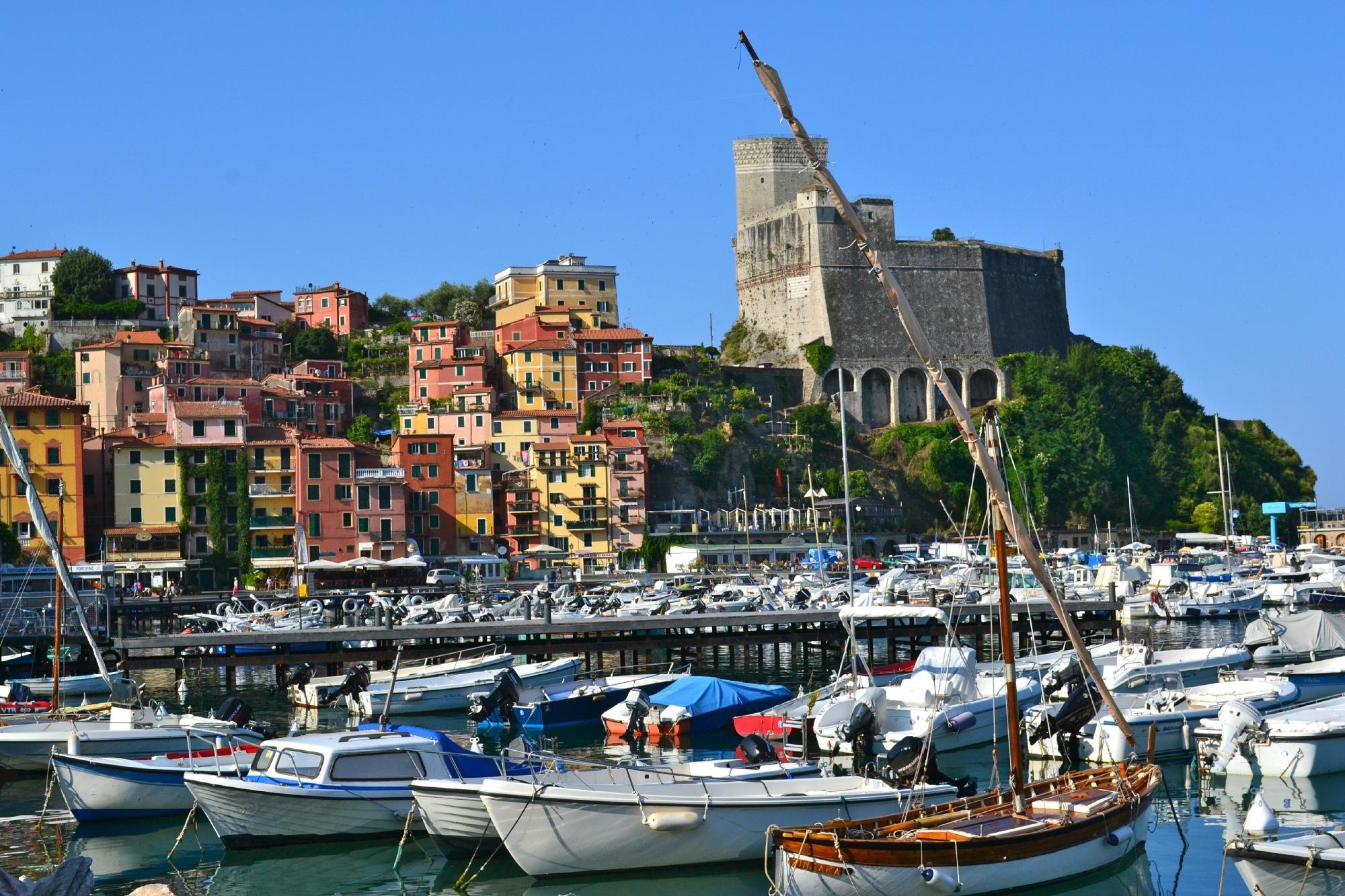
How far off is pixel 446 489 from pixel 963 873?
59.3m

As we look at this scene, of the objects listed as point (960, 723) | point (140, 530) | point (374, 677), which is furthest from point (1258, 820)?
point (140, 530)

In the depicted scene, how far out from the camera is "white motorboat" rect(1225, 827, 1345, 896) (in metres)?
16.2

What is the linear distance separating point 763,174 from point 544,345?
22051 mm

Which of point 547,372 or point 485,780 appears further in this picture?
point 547,372

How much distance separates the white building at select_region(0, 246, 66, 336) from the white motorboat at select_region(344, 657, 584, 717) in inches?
2373

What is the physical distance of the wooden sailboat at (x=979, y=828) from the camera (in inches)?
687

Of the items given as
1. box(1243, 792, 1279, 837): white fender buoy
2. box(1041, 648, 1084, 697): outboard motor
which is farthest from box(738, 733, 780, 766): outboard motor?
box(1041, 648, 1084, 697): outboard motor

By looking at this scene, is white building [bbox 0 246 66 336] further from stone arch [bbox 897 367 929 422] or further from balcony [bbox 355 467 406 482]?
stone arch [bbox 897 367 929 422]

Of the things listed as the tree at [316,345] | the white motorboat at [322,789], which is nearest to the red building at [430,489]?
the tree at [316,345]

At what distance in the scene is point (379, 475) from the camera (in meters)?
72.0

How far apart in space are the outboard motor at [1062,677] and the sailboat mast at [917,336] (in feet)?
32.4

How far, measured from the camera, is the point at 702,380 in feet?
293

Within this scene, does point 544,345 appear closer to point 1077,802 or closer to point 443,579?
point 443,579

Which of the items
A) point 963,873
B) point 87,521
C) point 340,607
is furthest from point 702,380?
point 963,873
